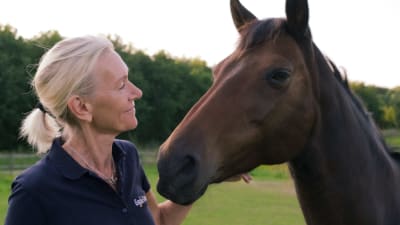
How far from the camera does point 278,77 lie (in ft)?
8.73

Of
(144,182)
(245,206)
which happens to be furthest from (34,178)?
(245,206)

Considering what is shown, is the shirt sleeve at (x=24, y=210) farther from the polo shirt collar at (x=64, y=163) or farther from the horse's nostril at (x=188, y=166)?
the horse's nostril at (x=188, y=166)

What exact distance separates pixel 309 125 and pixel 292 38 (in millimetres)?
469

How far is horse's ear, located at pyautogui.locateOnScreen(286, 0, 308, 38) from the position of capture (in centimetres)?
276

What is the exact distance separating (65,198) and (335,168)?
139 cm

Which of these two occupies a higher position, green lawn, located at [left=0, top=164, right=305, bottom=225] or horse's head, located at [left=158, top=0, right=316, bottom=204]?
horse's head, located at [left=158, top=0, right=316, bottom=204]

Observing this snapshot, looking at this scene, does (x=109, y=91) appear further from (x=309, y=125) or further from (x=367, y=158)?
(x=367, y=158)

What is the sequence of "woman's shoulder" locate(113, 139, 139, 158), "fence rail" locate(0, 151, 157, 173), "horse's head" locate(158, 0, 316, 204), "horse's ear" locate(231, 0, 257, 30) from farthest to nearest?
"fence rail" locate(0, 151, 157, 173), "horse's ear" locate(231, 0, 257, 30), "woman's shoulder" locate(113, 139, 139, 158), "horse's head" locate(158, 0, 316, 204)

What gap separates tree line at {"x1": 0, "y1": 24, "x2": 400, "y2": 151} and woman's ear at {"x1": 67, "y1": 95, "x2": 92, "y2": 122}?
20.3 metres

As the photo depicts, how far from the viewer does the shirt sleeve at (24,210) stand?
87.2 inches

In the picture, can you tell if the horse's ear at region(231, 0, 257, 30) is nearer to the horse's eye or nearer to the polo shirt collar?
the horse's eye

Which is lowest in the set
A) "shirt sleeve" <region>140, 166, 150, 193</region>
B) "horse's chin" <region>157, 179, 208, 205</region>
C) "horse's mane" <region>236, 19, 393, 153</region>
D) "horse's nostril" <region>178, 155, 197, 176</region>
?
"shirt sleeve" <region>140, 166, 150, 193</region>

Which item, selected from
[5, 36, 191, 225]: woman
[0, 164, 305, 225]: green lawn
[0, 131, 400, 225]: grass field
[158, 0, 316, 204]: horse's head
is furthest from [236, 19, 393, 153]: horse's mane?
[0, 164, 305, 225]: green lawn

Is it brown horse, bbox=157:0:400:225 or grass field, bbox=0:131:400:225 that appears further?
grass field, bbox=0:131:400:225
